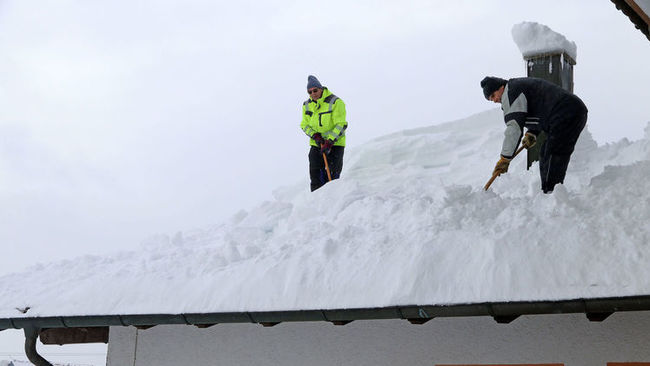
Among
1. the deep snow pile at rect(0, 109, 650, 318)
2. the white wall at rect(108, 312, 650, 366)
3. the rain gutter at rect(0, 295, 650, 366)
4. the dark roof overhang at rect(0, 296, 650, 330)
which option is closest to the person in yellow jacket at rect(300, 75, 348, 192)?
the deep snow pile at rect(0, 109, 650, 318)

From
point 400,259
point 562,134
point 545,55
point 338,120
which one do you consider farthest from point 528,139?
point 338,120

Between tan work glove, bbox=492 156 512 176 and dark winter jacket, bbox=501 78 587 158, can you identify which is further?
tan work glove, bbox=492 156 512 176

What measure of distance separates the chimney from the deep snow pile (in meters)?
0.96

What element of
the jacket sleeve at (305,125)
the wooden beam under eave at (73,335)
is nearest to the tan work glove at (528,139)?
the jacket sleeve at (305,125)

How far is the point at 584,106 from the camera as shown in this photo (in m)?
5.59

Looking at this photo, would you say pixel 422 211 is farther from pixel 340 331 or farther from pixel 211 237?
pixel 211 237

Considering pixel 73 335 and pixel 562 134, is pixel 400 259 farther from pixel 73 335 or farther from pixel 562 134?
pixel 73 335

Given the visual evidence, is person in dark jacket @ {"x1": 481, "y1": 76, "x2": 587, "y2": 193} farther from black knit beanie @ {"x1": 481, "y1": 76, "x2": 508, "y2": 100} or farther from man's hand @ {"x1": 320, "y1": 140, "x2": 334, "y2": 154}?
man's hand @ {"x1": 320, "y1": 140, "x2": 334, "y2": 154}

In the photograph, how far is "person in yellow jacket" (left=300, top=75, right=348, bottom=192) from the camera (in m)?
8.51

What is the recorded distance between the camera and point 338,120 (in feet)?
27.9

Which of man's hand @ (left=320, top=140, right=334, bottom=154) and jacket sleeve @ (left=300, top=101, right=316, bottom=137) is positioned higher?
jacket sleeve @ (left=300, top=101, right=316, bottom=137)

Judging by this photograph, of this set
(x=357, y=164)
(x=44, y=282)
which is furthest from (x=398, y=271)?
(x=357, y=164)

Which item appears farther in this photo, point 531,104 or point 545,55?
point 545,55

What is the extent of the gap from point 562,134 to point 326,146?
350 cm
